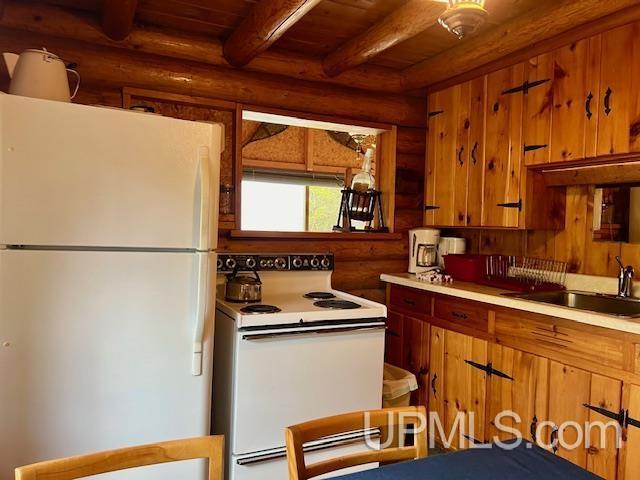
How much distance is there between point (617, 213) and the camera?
241cm

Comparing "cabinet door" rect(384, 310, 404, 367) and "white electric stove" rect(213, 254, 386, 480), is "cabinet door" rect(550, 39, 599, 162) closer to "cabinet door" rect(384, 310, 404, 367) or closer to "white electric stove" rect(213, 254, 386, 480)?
"white electric stove" rect(213, 254, 386, 480)

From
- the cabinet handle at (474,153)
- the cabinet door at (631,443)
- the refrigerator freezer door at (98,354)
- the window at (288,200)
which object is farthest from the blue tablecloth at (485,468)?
the window at (288,200)

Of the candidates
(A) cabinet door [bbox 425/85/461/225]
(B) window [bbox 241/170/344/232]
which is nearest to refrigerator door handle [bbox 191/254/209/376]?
(A) cabinet door [bbox 425/85/461/225]

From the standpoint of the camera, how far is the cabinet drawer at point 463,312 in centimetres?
248

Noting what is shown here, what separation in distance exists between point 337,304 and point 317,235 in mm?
723

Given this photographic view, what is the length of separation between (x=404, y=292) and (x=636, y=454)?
1523 millimetres

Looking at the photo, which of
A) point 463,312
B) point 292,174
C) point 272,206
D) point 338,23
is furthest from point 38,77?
point 272,206

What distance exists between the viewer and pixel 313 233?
9.84ft

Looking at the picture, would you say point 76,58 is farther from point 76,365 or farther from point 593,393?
point 593,393

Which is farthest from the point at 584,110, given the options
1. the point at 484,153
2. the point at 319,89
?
the point at 319,89

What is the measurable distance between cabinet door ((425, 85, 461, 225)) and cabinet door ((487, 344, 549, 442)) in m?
1.03

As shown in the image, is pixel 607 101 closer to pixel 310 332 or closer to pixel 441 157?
pixel 441 157

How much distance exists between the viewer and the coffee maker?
322 centimetres

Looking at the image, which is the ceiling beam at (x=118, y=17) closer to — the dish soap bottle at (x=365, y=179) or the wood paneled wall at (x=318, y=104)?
the wood paneled wall at (x=318, y=104)
